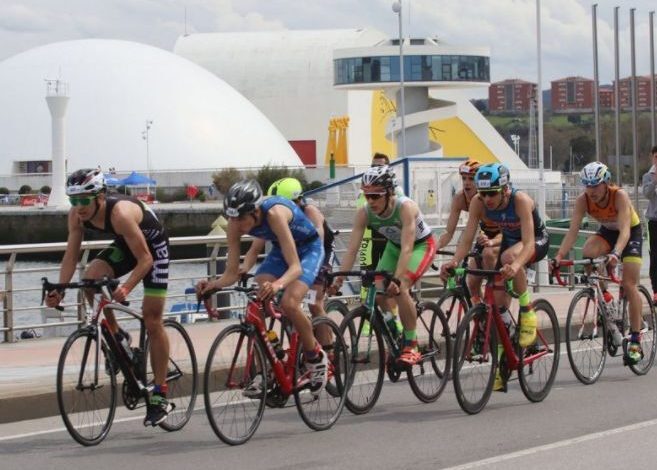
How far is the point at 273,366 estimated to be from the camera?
9.53m

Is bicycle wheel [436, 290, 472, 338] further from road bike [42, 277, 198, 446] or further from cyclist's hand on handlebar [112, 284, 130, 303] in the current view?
cyclist's hand on handlebar [112, 284, 130, 303]

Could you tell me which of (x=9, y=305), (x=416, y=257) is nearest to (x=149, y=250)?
(x=416, y=257)

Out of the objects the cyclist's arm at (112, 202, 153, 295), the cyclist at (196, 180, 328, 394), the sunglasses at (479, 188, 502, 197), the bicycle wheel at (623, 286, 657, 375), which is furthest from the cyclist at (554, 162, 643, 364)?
the cyclist's arm at (112, 202, 153, 295)

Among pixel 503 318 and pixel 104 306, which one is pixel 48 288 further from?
pixel 503 318

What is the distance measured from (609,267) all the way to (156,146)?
12402 cm

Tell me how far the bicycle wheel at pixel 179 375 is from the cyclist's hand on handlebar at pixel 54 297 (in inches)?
25.0

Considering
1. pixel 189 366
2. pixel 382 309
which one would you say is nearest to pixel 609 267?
pixel 382 309

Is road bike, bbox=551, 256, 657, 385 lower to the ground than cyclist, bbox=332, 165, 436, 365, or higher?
lower

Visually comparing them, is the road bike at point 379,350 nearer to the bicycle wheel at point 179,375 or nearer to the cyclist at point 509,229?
the cyclist at point 509,229

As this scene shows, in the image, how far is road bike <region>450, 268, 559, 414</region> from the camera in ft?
34.4

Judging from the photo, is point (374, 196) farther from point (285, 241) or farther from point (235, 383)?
point (235, 383)

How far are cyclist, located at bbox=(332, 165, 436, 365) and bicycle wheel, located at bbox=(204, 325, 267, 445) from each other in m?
1.48

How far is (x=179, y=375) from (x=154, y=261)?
2.54 ft

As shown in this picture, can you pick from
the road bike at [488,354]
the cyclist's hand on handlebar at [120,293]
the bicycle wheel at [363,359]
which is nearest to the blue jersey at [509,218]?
the road bike at [488,354]
